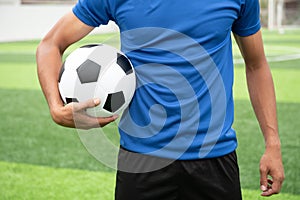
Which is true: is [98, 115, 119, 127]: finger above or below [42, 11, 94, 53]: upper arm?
below

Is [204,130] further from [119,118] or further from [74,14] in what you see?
[74,14]

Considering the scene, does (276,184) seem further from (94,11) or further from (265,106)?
(94,11)

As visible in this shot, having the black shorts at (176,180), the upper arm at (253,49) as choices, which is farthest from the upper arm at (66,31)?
the upper arm at (253,49)

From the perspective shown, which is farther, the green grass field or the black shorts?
the green grass field

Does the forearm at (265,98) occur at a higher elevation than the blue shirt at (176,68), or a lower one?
lower

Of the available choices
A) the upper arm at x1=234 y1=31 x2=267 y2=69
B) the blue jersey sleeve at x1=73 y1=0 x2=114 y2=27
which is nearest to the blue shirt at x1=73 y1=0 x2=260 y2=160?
the blue jersey sleeve at x1=73 y1=0 x2=114 y2=27

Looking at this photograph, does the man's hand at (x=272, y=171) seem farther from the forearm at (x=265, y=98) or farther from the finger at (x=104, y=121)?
the finger at (x=104, y=121)

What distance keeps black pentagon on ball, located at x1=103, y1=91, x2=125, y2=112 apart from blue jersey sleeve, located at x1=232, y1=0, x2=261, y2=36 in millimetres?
477

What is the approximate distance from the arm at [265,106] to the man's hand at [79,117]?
593mm

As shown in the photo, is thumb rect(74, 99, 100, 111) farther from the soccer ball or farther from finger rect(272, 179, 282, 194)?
finger rect(272, 179, 282, 194)

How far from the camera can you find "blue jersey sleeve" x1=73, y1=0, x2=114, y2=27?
213cm

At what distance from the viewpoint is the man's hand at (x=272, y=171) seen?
7.68 ft

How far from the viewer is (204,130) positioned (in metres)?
2.15

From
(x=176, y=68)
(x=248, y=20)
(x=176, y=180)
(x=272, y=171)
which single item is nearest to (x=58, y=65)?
(x=176, y=68)
